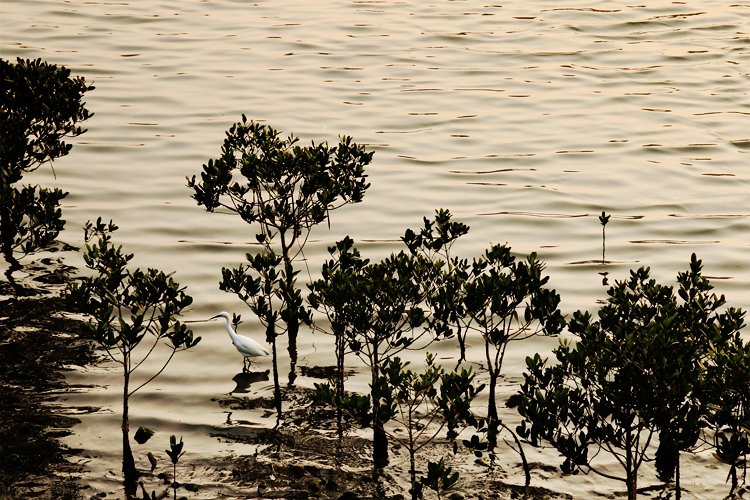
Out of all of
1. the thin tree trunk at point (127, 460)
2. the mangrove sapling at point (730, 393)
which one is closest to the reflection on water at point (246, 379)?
the thin tree trunk at point (127, 460)

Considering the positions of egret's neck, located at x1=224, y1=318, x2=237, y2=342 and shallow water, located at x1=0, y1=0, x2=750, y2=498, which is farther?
shallow water, located at x1=0, y1=0, x2=750, y2=498

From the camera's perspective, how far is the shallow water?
14.9 m

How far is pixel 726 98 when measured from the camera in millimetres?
23688

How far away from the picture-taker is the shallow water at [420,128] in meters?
14.9

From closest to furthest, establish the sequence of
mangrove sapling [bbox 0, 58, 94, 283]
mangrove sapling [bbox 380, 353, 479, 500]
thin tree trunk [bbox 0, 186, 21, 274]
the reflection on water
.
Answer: mangrove sapling [bbox 380, 353, 479, 500] → the reflection on water → thin tree trunk [bbox 0, 186, 21, 274] → mangrove sapling [bbox 0, 58, 94, 283]

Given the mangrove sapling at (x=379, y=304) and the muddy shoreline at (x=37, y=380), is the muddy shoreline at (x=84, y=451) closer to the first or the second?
the muddy shoreline at (x=37, y=380)

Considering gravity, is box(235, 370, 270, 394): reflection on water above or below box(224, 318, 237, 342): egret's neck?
below

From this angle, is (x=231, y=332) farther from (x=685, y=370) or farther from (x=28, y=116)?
(x=685, y=370)

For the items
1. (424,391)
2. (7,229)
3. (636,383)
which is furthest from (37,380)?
(636,383)

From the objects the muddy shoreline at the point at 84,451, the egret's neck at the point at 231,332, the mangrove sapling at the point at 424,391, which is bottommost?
the muddy shoreline at the point at 84,451

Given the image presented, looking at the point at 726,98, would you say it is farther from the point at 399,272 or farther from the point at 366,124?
the point at 399,272

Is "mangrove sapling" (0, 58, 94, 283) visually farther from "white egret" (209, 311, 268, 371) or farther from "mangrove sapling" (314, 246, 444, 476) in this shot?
"mangrove sapling" (314, 246, 444, 476)

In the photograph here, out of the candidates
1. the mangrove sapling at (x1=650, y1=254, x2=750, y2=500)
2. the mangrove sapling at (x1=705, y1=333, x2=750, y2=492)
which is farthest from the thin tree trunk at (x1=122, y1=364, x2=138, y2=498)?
the mangrove sapling at (x1=705, y1=333, x2=750, y2=492)

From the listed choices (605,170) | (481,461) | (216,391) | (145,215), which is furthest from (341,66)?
(481,461)
